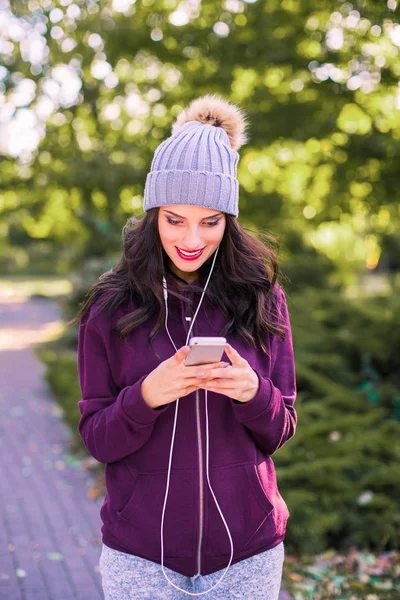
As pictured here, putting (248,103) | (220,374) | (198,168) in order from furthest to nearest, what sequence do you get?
(248,103) → (198,168) → (220,374)

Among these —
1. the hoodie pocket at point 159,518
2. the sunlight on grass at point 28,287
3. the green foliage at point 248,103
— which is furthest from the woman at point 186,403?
the sunlight on grass at point 28,287

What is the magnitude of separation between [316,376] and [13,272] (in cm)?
3742

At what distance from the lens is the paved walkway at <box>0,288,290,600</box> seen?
450cm

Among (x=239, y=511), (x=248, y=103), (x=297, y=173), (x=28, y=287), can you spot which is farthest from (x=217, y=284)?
(x=28, y=287)

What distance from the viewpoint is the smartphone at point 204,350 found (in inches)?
67.3

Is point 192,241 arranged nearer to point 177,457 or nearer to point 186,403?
point 186,403

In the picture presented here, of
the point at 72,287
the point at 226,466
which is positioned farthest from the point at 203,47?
the point at 226,466

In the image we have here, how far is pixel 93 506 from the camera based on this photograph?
19.6ft

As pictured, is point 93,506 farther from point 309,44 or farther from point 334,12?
point 309,44

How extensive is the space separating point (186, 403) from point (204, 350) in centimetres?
34

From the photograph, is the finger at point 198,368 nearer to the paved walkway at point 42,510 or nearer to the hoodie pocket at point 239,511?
the hoodie pocket at point 239,511

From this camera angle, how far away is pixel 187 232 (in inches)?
81.4

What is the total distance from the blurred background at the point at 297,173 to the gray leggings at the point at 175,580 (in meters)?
1.60

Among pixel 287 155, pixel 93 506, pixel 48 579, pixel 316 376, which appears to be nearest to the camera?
pixel 48 579
